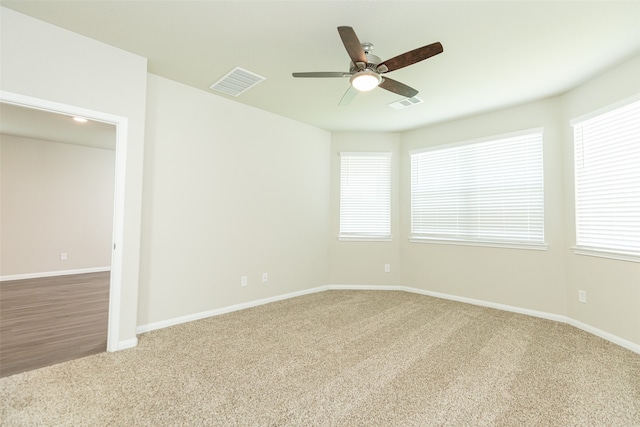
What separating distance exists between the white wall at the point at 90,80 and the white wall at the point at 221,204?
14.3 inches

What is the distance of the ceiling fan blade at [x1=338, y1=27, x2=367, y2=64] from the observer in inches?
75.2

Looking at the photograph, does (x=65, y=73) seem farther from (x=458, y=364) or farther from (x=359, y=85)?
(x=458, y=364)

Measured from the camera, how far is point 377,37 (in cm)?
250

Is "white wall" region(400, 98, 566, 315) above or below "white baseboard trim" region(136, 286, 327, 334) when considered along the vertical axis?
above

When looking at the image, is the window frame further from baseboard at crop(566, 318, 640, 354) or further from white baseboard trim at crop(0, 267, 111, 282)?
white baseboard trim at crop(0, 267, 111, 282)

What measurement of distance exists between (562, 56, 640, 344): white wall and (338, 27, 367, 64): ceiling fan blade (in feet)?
8.70

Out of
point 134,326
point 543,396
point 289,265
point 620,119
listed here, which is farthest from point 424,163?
point 134,326

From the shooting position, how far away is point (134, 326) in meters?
2.81

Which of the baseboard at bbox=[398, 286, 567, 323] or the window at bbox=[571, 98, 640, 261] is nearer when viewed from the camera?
the window at bbox=[571, 98, 640, 261]

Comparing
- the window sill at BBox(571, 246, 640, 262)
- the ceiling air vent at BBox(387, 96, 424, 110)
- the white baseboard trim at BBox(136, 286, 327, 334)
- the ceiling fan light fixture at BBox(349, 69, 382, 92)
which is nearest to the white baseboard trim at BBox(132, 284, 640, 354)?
the white baseboard trim at BBox(136, 286, 327, 334)

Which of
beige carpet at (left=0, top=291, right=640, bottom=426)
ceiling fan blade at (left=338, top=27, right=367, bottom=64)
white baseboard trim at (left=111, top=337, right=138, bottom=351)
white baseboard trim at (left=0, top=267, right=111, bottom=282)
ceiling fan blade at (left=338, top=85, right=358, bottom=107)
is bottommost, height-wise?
beige carpet at (left=0, top=291, right=640, bottom=426)

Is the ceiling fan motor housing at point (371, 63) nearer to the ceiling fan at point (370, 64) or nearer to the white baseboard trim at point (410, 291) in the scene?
the ceiling fan at point (370, 64)

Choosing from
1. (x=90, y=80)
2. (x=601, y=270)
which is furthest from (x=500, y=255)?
(x=90, y=80)

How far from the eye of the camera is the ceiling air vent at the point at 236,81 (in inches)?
125
